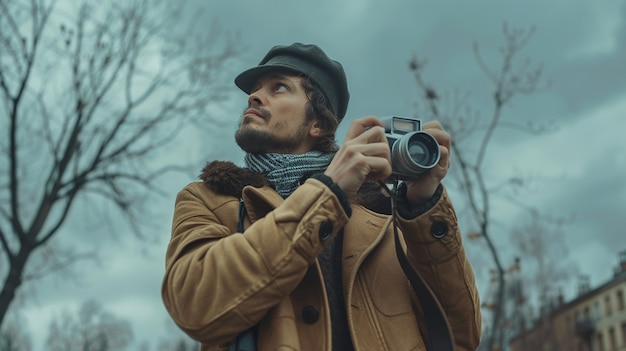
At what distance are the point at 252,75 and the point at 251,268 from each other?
95 centimetres

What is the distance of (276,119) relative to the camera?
259 cm

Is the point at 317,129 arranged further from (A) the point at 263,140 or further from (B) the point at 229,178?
(B) the point at 229,178

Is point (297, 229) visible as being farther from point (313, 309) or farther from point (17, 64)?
point (17, 64)

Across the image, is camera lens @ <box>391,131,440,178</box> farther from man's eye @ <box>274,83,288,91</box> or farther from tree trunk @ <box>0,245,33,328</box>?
tree trunk @ <box>0,245,33,328</box>

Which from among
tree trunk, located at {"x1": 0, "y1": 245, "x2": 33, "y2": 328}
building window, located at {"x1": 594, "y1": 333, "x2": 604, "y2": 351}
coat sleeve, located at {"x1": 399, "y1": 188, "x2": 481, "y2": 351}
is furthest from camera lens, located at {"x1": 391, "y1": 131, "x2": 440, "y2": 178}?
building window, located at {"x1": 594, "y1": 333, "x2": 604, "y2": 351}

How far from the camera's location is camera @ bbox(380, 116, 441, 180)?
87.7 inches

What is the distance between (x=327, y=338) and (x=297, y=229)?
31 cm

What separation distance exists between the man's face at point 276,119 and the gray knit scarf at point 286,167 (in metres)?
0.04

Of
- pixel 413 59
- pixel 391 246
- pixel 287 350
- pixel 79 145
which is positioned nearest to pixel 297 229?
pixel 287 350

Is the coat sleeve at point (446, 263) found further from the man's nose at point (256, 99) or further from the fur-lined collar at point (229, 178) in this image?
the man's nose at point (256, 99)

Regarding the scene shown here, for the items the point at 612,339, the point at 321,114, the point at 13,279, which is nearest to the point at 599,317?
the point at 612,339

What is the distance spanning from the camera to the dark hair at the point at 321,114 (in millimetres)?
2699

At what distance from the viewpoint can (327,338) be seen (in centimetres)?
206

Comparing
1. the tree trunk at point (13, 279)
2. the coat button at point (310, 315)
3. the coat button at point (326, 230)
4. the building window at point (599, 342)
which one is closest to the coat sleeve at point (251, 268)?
the coat button at point (326, 230)
